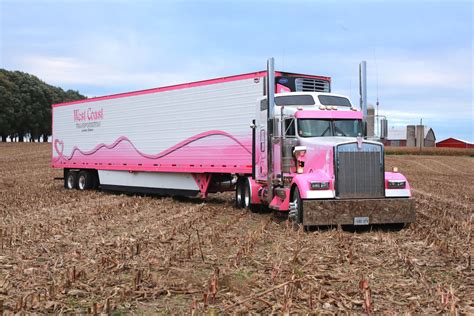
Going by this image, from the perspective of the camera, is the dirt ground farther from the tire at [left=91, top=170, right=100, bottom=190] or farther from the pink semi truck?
the tire at [left=91, top=170, right=100, bottom=190]

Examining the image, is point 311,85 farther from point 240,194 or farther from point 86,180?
point 86,180

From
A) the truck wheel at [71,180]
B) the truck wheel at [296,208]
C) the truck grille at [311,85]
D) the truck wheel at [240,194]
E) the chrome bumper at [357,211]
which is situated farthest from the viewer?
the truck wheel at [71,180]

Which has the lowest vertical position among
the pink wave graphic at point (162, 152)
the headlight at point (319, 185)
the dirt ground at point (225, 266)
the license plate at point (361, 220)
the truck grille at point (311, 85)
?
the dirt ground at point (225, 266)

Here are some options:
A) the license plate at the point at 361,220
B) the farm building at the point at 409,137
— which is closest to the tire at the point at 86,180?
the license plate at the point at 361,220

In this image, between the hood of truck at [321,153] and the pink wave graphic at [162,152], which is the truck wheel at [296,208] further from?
the pink wave graphic at [162,152]

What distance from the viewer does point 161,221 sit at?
14.4 meters

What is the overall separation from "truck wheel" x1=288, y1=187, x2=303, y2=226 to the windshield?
5.40ft

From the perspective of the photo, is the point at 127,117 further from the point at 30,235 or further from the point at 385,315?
the point at 385,315

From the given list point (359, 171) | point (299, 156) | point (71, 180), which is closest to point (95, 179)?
point (71, 180)

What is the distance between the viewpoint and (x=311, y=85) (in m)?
17.3

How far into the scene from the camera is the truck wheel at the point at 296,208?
1255cm

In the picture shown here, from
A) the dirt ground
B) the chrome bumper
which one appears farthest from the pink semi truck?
the dirt ground

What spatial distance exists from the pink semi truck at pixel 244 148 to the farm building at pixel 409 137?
77636 mm

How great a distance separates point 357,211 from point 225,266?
4902 mm
